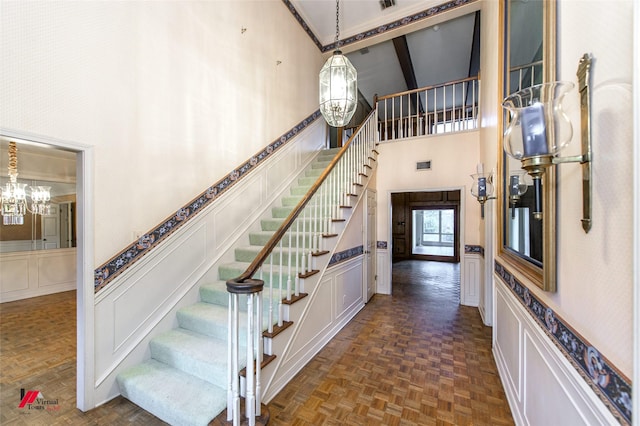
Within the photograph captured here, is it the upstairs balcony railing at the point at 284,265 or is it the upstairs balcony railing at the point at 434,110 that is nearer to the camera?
the upstairs balcony railing at the point at 284,265

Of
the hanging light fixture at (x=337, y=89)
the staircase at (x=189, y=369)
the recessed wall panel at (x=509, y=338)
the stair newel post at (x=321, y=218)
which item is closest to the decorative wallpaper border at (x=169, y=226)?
the staircase at (x=189, y=369)

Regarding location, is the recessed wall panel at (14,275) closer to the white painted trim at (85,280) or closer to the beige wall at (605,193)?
the white painted trim at (85,280)

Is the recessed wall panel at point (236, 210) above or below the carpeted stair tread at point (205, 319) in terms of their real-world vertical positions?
above

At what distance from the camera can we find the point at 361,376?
2428 mm

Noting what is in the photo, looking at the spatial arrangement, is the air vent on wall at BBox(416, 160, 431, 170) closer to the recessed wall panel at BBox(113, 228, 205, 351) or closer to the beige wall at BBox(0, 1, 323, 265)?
the beige wall at BBox(0, 1, 323, 265)

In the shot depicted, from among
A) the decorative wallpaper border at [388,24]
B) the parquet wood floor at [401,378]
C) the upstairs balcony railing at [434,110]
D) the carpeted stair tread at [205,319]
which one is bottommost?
the parquet wood floor at [401,378]

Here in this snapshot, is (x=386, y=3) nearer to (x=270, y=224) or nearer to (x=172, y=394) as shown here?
(x=270, y=224)

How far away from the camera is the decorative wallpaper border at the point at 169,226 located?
207 cm

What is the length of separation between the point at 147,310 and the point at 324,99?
267 cm

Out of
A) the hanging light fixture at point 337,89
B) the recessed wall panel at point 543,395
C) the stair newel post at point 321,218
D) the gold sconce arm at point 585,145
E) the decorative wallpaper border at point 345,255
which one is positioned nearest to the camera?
the gold sconce arm at point 585,145

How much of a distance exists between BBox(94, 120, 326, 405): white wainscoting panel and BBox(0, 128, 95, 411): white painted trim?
0.05 meters

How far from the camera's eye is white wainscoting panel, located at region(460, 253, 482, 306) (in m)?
4.39

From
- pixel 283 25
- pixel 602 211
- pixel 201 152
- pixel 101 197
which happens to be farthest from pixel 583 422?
pixel 283 25

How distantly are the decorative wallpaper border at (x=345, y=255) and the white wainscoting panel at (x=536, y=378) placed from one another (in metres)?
1.74
